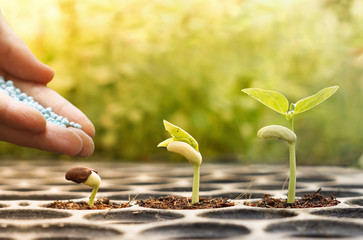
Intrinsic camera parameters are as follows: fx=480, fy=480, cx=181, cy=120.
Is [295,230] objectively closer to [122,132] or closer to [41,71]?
[41,71]

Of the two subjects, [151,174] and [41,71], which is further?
[151,174]

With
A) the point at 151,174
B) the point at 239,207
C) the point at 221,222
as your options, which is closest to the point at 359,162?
the point at 151,174

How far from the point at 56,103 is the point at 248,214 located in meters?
0.56

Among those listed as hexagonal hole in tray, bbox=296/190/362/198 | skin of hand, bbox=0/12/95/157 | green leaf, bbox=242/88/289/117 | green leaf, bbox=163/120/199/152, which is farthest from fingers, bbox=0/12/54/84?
hexagonal hole in tray, bbox=296/190/362/198

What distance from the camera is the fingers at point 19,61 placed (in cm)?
130

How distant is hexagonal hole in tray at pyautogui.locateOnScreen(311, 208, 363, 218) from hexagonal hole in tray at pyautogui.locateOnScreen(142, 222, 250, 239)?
0.65ft

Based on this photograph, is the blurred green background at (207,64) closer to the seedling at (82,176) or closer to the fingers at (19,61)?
the fingers at (19,61)

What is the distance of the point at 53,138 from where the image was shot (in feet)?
3.37

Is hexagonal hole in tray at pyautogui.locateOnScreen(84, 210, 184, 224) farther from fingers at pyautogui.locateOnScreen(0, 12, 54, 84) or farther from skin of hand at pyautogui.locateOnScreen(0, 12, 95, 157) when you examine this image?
fingers at pyautogui.locateOnScreen(0, 12, 54, 84)

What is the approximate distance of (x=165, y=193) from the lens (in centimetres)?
127

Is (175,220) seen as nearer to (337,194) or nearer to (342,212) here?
(342,212)

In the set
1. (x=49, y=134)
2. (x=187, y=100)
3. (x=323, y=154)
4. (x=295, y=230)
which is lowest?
(x=295, y=230)

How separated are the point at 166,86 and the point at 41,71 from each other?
133 cm

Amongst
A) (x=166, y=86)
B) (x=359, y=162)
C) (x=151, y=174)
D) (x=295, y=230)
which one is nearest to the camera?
(x=295, y=230)
